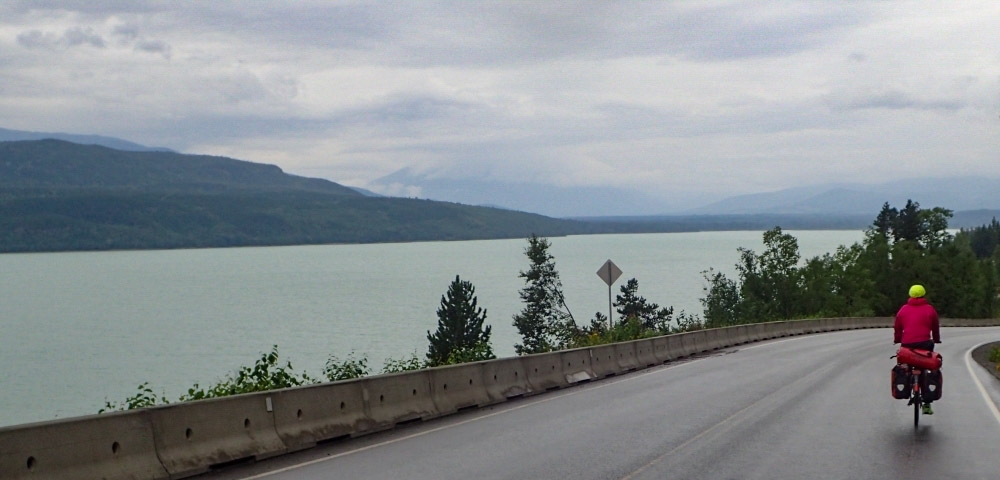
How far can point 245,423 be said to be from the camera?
12.0 m

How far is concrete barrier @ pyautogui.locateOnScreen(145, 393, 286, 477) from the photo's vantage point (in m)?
10.8

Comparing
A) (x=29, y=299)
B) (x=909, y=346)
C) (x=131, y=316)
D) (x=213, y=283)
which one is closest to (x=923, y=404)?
(x=909, y=346)

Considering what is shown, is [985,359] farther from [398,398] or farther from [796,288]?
[796,288]

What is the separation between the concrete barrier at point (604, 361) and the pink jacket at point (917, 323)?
1005 cm

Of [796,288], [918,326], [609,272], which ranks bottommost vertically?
[796,288]

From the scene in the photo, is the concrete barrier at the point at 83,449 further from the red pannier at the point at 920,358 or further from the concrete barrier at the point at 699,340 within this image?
the concrete barrier at the point at 699,340

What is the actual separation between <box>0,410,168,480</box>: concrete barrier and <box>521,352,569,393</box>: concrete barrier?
33.7 feet

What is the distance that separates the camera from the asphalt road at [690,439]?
35.9ft

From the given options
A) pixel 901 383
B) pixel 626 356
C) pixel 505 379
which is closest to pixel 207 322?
pixel 626 356

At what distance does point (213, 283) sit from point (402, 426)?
16123cm

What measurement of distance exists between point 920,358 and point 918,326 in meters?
0.41

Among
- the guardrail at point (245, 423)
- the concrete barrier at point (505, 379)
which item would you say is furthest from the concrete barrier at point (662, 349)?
the concrete barrier at point (505, 379)

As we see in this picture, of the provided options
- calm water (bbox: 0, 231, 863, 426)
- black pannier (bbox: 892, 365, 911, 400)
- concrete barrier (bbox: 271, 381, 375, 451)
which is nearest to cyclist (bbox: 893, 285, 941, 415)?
black pannier (bbox: 892, 365, 911, 400)

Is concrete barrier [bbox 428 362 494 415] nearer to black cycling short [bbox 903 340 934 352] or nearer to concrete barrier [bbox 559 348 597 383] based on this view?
concrete barrier [bbox 559 348 597 383]
